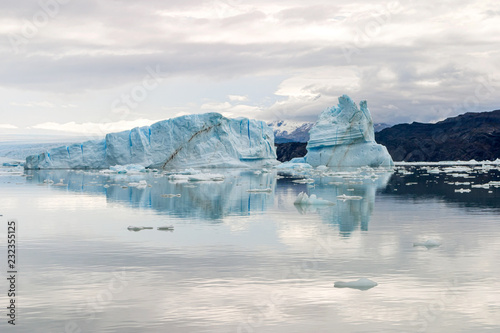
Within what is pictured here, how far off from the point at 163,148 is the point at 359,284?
1490 inches

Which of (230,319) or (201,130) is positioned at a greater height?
(201,130)

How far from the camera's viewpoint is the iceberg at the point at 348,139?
147ft

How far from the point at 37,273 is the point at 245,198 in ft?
32.8

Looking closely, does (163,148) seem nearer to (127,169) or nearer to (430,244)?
(127,169)

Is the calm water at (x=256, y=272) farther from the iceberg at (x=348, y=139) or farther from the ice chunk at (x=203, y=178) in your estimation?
the iceberg at (x=348, y=139)

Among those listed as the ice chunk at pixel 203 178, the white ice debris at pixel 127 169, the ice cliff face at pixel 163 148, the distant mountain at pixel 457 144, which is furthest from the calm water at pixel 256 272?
the distant mountain at pixel 457 144

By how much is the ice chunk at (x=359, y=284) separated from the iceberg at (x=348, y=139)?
131ft

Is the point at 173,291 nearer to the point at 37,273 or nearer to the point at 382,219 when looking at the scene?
the point at 37,273

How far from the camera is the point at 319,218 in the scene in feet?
35.9

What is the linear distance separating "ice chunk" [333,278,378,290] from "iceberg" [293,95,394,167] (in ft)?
131

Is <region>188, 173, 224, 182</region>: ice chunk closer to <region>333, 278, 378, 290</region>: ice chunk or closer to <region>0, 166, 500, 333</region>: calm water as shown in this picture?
<region>0, 166, 500, 333</region>: calm water

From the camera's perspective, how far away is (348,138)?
4538 centimetres

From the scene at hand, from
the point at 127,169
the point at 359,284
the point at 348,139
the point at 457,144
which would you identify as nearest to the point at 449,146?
the point at 457,144

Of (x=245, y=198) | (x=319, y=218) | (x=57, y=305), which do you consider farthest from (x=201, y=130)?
(x=57, y=305)
